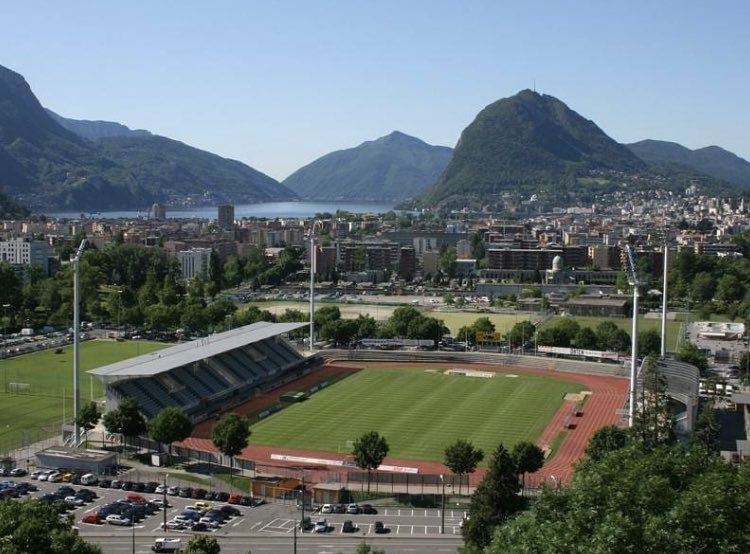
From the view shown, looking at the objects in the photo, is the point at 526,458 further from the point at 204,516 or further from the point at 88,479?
the point at 88,479

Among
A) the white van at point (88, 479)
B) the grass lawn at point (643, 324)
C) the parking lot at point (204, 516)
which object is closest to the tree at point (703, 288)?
the grass lawn at point (643, 324)

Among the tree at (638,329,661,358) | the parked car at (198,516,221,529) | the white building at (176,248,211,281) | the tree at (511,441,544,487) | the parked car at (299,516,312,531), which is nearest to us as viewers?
the parked car at (198,516,221,529)

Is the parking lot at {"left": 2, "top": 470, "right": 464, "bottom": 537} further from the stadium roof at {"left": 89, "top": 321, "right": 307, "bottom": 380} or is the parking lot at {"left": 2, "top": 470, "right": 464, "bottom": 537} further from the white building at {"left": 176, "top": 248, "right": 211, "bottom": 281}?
the white building at {"left": 176, "top": 248, "right": 211, "bottom": 281}

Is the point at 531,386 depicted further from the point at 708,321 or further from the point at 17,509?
the point at 17,509

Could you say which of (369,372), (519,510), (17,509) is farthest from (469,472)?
(369,372)

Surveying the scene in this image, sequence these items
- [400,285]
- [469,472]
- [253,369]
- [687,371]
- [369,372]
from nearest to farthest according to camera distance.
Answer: [469,472], [687,371], [253,369], [369,372], [400,285]

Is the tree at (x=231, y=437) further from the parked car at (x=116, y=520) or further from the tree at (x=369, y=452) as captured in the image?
the parked car at (x=116, y=520)

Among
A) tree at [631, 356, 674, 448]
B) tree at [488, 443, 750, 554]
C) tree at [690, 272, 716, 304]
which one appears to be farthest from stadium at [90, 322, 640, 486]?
tree at [690, 272, 716, 304]
